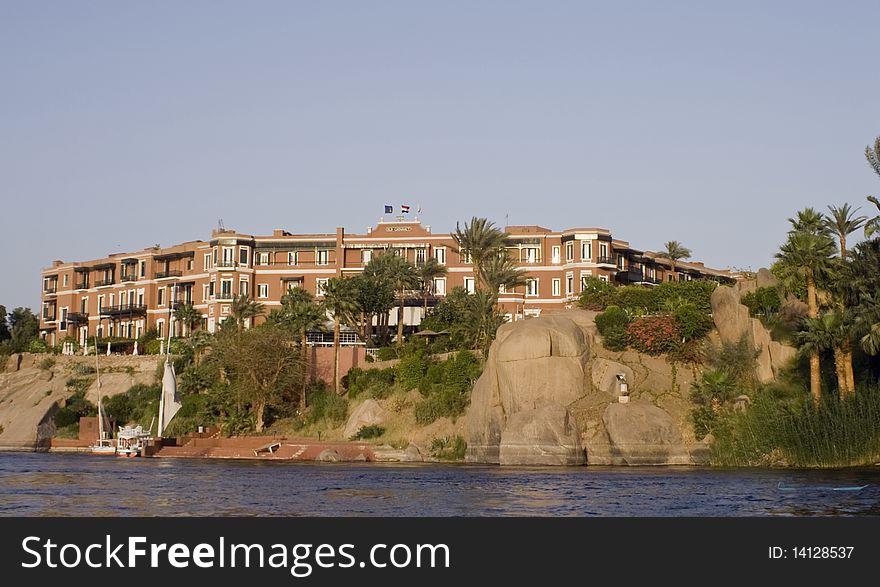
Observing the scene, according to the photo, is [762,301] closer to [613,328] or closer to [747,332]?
[747,332]

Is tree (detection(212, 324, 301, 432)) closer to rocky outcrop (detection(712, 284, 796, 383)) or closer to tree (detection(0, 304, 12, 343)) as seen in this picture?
rocky outcrop (detection(712, 284, 796, 383))

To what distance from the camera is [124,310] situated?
13262 cm

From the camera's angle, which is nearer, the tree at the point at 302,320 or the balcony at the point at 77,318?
the tree at the point at 302,320

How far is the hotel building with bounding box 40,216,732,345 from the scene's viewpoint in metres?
118

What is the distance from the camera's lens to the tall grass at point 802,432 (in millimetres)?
59062

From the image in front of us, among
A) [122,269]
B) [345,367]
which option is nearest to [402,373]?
[345,367]

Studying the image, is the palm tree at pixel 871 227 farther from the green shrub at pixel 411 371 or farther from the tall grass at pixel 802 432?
the green shrub at pixel 411 371

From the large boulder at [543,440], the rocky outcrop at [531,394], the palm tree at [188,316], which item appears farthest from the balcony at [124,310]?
the large boulder at [543,440]

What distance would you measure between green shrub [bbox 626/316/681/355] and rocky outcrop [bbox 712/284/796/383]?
3224 millimetres

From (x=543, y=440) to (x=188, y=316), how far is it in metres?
61.6

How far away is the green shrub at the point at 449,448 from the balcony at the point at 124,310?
201 feet

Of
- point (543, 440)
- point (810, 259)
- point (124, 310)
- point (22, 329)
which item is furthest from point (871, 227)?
point (22, 329)
